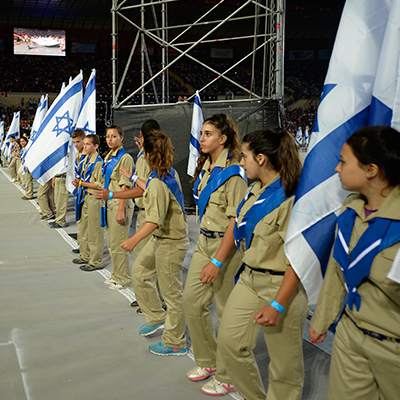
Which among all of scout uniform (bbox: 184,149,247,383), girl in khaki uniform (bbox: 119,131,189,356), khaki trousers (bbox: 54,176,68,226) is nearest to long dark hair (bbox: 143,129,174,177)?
girl in khaki uniform (bbox: 119,131,189,356)

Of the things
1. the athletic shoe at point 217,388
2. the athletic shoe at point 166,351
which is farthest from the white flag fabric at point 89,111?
the athletic shoe at point 217,388

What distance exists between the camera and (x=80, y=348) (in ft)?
11.5

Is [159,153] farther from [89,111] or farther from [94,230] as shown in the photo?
[89,111]

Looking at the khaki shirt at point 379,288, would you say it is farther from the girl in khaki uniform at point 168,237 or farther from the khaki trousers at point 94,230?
the khaki trousers at point 94,230

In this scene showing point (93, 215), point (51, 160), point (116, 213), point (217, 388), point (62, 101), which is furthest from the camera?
point (62, 101)

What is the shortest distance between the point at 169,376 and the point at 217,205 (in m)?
1.16

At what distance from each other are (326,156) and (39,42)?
119 feet

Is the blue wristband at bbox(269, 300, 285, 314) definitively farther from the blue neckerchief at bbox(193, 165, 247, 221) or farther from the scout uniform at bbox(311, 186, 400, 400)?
the blue neckerchief at bbox(193, 165, 247, 221)

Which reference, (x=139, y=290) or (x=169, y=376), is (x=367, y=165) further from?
(x=139, y=290)

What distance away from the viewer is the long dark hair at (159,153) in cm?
330

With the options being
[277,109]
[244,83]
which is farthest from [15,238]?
[244,83]

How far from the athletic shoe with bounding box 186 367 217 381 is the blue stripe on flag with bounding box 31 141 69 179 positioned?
4873 millimetres

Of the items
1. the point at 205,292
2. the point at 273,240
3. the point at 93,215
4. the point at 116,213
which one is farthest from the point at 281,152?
the point at 93,215

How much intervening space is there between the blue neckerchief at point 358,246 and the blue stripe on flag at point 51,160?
5925 millimetres
